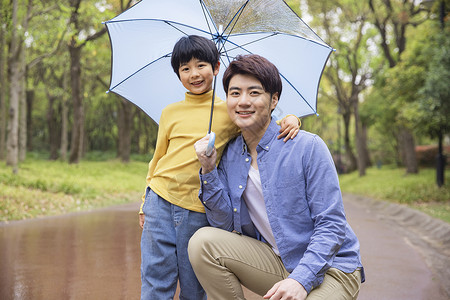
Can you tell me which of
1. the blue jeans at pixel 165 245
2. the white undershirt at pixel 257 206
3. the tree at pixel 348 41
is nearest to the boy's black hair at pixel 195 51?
the white undershirt at pixel 257 206

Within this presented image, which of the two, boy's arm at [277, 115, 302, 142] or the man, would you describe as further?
boy's arm at [277, 115, 302, 142]

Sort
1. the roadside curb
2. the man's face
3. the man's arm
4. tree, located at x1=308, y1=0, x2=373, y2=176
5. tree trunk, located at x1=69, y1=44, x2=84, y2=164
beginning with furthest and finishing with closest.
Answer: tree, located at x1=308, y1=0, x2=373, y2=176 < tree trunk, located at x1=69, y1=44, x2=84, y2=164 < the roadside curb < the man's face < the man's arm

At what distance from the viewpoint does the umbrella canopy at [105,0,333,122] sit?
3428mm

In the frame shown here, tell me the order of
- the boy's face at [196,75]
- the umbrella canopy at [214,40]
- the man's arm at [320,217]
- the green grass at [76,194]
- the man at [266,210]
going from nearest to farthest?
the man's arm at [320,217]
the man at [266,210]
the boy's face at [196,75]
the umbrella canopy at [214,40]
the green grass at [76,194]

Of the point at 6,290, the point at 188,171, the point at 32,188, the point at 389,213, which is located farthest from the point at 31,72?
the point at 188,171

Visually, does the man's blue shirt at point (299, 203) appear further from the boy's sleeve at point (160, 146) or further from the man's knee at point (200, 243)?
the boy's sleeve at point (160, 146)

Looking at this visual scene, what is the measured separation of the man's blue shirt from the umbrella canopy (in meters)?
1.06

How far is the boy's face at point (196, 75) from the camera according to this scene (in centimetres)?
306

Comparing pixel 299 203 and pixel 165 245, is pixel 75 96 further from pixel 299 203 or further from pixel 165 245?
pixel 299 203

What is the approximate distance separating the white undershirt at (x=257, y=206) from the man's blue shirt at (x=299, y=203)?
5 centimetres

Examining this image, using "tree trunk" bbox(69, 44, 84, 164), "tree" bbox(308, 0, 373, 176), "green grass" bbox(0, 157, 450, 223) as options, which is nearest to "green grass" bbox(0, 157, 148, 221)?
"green grass" bbox(0, 157, 450, 223)

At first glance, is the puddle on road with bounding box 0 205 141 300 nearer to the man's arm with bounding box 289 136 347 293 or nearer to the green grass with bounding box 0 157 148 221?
the green grass with bounding box 0 157 148 221

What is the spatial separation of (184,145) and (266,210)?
2.37ft

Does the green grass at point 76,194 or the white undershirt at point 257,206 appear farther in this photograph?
the green grass at point 76,194
